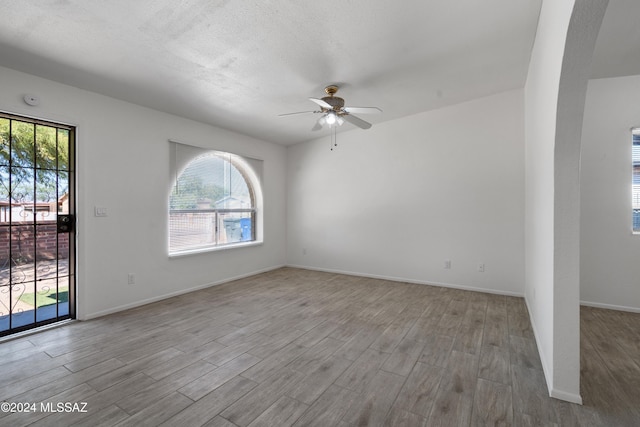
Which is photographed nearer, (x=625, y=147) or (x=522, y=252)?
(x=625, y=147)

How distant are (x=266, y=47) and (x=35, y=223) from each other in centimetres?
298

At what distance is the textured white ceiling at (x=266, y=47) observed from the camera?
211 centimetres

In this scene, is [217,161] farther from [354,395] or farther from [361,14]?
[354,395]

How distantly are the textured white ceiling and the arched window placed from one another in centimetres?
112

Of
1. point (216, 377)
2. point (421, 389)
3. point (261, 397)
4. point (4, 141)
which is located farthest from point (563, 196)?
point (4, 141)

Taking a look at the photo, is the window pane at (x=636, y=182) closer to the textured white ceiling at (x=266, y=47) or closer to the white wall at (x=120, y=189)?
the textured white ceiling at (x=266, y=47)

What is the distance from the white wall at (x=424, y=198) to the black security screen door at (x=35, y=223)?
3.71 m

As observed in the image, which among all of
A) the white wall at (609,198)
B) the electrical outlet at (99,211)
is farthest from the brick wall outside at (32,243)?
the white wall at (609,198)

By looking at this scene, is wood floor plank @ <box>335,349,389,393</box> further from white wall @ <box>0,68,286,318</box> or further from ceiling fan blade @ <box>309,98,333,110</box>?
white wall @ <box>0,68,286,318</box>

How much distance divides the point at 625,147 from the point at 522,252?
5.48ft

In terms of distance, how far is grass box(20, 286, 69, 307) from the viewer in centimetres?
297

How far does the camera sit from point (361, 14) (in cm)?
221

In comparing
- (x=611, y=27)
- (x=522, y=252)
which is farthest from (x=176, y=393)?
(x=611, y=27)

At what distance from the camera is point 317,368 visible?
2227mm
